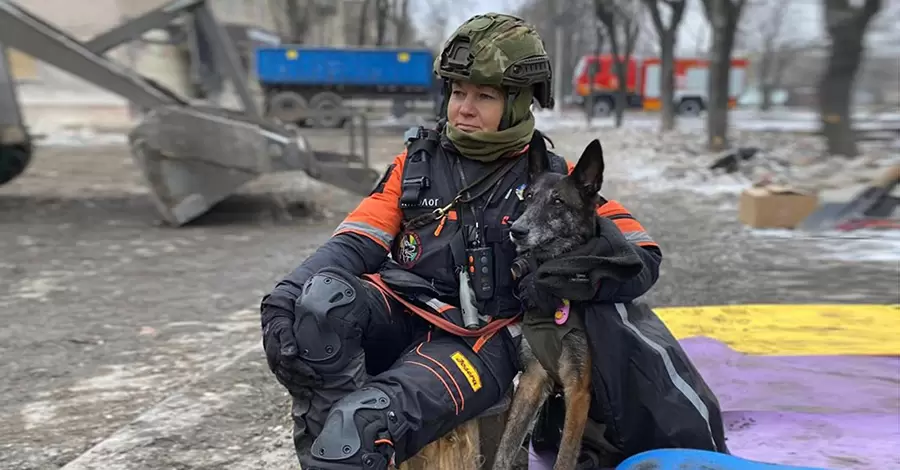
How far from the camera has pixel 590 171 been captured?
1920mm

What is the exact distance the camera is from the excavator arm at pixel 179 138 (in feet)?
23.7

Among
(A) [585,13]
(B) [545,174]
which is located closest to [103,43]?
(B) [545,174]

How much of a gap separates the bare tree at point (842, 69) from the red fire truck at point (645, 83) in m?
18.9

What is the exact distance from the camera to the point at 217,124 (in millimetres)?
7207

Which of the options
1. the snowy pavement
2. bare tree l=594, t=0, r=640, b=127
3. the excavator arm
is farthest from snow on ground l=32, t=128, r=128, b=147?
bare tree l=594, t=0, r=640, b=127

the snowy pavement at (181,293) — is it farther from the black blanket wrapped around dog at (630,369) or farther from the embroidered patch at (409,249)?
the black blanket wrapped around dog at (630,369)

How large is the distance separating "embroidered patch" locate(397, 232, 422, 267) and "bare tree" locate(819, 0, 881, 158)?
1002 centimetres

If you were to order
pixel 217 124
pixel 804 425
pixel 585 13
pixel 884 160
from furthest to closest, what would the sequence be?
pixel 585 13, pixel 884 160, pixel 217 124, pixel 804 425

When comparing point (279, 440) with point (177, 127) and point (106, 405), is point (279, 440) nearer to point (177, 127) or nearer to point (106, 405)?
point (106, 405)

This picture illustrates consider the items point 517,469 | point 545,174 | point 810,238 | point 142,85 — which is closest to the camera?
point 545,174

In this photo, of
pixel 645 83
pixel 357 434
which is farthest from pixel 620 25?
pixel 357 434

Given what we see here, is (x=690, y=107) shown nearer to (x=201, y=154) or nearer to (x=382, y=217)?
(x=201, y=154)

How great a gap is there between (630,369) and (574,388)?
0.15 m

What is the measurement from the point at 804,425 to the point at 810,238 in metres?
4.15
